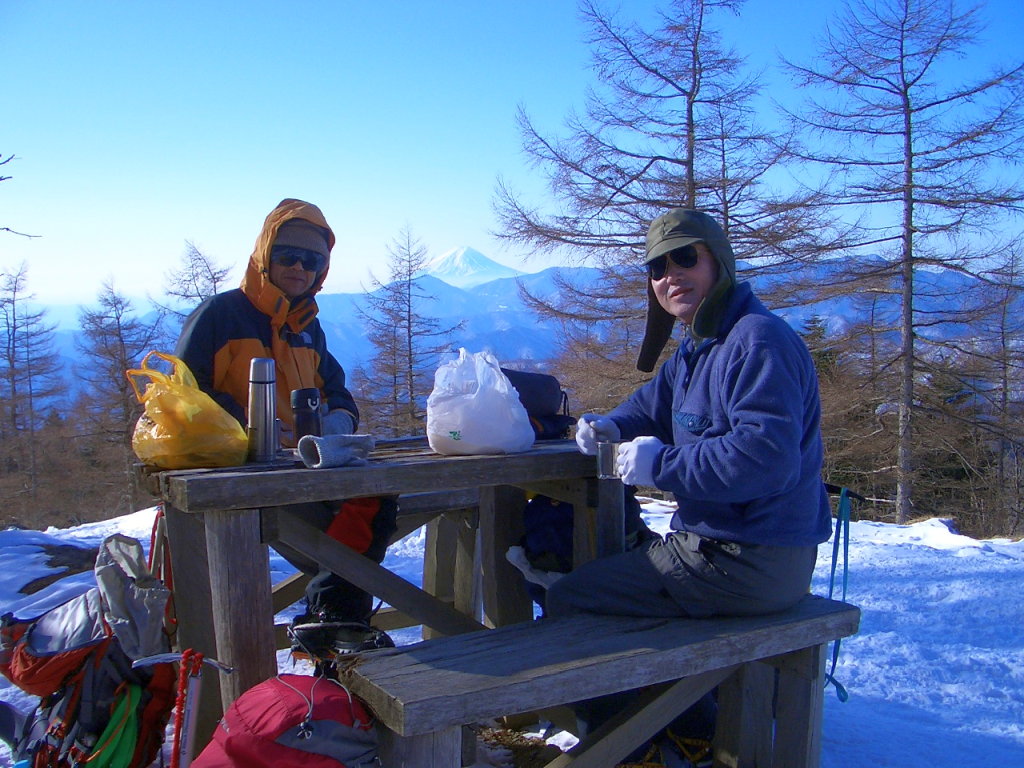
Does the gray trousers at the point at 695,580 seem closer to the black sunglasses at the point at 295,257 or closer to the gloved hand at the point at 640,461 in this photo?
the gloved hand at the point at 640,461

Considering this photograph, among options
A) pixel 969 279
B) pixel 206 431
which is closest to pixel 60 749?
pixel 206 431

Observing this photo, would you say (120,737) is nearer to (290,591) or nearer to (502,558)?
(290,591)

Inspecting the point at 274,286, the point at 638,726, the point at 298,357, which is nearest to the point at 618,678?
the point at 638,726

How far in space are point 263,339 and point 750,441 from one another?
213cm

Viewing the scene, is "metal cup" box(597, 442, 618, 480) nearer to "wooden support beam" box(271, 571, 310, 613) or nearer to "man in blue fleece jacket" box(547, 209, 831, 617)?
"man in blue fleece jacket" box(547, 209, 831, 617)

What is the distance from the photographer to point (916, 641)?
4.12 meters

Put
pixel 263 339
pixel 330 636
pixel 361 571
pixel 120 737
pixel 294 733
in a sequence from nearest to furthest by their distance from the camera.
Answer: pixel 294 733, pixel 120 737, pixel 361 571, pixel 330 636, pixel 263 339

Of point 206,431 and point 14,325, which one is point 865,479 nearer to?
point 206,431

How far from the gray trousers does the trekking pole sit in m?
1.12

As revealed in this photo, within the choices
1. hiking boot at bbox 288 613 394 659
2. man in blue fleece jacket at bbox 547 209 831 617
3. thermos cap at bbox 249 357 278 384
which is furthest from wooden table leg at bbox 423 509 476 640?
thermos cap at bbox 249 357 278 384

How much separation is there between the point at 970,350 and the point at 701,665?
17.2 metres

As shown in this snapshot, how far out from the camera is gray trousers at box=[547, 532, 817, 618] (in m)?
2.22

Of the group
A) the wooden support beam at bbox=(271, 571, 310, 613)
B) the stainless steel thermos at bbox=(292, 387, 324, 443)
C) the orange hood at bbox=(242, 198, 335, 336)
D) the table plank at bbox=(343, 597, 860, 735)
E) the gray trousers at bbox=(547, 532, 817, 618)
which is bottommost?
the wooden support beam at bbox=(271, 571, 310, 613)

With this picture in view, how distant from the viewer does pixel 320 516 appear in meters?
2.97
